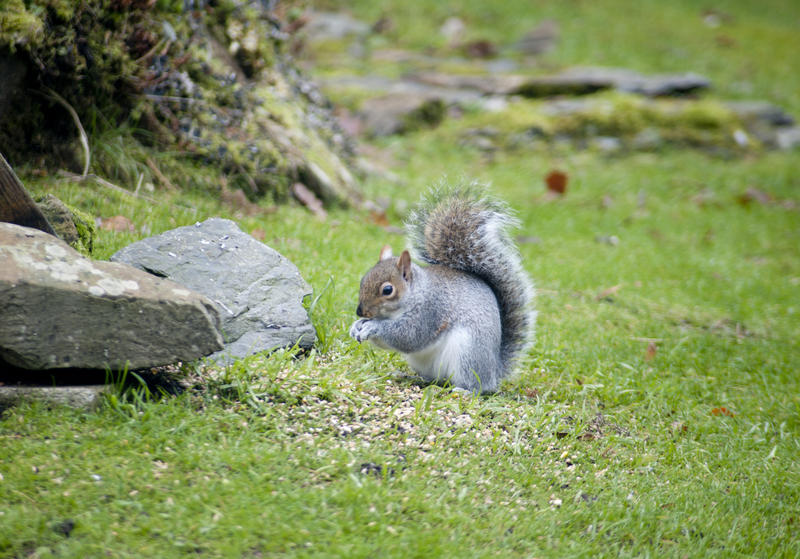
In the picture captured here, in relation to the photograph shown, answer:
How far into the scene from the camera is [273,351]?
2.96m

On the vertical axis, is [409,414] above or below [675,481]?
above

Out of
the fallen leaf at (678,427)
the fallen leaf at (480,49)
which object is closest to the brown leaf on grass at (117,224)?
the fallen leaf at (678,427)

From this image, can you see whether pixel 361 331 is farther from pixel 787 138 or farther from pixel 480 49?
pixel 480 49

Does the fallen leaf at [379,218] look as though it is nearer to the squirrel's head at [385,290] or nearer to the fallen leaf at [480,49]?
the squirrel's head at [385,290]

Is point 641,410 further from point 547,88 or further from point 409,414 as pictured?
point 547,88

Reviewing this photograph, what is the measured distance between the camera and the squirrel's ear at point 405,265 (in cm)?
288

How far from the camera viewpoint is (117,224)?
375 cm

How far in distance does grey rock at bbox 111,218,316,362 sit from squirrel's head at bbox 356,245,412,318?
0.33m

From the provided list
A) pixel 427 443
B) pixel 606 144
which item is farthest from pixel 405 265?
pixel 606 144

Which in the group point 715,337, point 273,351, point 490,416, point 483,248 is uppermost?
point 483,248

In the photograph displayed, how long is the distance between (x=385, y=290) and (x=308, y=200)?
240cm

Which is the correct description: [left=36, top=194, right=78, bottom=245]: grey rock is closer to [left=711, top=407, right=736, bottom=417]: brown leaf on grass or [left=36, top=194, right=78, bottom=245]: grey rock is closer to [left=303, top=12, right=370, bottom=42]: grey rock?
[left=711, top=407, right=736, bottom=417]: brown leaf on grass

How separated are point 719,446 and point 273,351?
2.03 m

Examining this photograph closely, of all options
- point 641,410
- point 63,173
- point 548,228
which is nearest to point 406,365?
point 641,410
